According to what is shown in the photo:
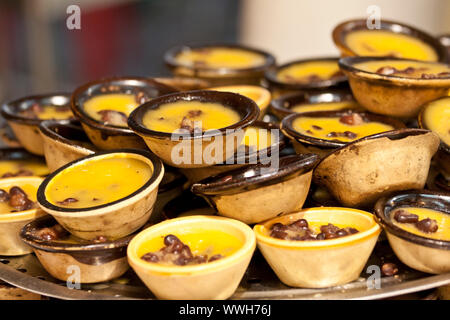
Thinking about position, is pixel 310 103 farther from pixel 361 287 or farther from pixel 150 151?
pixel 361 287

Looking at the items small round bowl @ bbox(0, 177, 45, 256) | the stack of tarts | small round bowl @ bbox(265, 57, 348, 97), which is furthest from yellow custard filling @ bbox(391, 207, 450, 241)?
small round bowl @ bbox(0, 177, 45, 256)

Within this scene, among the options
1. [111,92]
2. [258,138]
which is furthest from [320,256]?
[111,92]

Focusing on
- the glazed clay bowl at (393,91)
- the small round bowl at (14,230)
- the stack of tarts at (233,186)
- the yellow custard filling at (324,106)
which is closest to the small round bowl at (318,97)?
the yellow custard filling at (324,106)

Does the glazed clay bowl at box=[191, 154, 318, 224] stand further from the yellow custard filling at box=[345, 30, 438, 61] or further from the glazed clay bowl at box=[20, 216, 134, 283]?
the yellow custard filling at box=[345, 30, 438, 61]

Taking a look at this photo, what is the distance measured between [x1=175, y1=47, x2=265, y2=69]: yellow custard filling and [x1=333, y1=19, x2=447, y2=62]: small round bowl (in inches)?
25.9

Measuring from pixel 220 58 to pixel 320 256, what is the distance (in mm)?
2410

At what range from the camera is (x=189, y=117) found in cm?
265

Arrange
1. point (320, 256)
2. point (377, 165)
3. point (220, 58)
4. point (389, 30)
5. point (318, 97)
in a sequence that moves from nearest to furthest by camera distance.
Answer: point (320, 256)
point (377, 165)
point (318, 97)
point (389, 30)
point (220, 58)

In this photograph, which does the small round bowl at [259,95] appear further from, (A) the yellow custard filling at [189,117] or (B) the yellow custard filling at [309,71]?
(B) the yellow custard filling at [309,71]

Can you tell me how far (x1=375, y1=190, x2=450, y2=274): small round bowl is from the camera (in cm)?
217

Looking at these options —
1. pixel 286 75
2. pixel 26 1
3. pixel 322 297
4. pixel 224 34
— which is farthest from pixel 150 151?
pixel 224 34

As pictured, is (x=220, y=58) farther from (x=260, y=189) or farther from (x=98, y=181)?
(x=260, y=189)

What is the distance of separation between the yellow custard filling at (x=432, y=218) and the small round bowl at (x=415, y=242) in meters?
0.02
